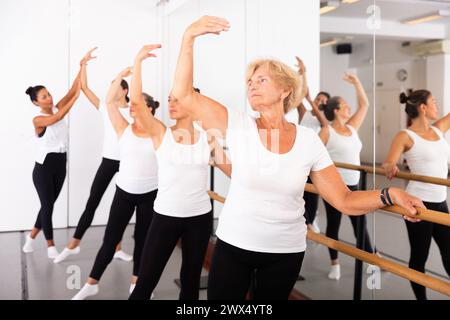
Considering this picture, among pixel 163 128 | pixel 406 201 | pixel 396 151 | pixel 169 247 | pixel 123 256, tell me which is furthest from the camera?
pixel 123 256

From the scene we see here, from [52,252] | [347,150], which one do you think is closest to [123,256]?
[52,252]

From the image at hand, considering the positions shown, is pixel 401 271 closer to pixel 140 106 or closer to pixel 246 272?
pixel 246 272

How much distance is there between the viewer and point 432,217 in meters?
Answer: 1.97

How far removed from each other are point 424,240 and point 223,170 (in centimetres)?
125

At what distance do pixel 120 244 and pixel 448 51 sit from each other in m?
2.35

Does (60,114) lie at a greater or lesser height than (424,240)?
greater

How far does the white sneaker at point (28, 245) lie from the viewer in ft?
11.3

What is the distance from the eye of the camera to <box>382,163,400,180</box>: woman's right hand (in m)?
2.59

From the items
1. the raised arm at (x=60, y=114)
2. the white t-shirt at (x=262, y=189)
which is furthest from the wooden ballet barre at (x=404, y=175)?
the raised arm at (x=60, y=114)

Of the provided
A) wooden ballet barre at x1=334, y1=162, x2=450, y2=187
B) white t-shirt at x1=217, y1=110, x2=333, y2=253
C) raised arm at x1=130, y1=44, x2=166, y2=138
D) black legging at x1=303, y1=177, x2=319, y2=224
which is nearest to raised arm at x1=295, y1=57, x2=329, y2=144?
wooden ballet barre at x1=334, y1=162, x2=450, y2=187

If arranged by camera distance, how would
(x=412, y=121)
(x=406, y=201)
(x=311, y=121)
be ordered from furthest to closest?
(x=311, y=121), (x=412, y=121), (x=406, y=201)

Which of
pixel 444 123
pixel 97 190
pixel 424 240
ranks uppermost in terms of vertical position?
pixel 444 123

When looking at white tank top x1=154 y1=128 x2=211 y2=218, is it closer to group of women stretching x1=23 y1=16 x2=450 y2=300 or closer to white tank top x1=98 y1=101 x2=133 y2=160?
group of women stretching x1=23 y1=16 x2=450 y2=300

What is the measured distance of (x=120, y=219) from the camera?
3.48 meters
